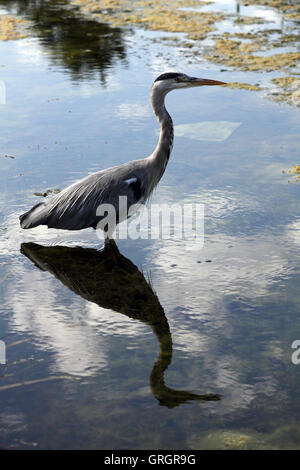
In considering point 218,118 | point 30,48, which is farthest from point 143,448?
point 30,48

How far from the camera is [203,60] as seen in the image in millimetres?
11391

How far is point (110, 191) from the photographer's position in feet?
18.6

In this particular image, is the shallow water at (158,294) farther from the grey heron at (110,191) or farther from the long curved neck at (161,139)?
the long curved neck at (161,139)

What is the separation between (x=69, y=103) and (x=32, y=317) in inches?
220

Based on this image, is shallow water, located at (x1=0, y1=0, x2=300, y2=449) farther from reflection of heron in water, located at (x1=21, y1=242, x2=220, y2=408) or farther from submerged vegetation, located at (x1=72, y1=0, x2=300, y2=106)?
submerged vegetation, located at (x1=72, y1=0, x2=300, y2=106)

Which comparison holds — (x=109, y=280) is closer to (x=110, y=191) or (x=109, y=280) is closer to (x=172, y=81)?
(x=110, y=191)

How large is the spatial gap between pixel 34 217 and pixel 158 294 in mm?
1530

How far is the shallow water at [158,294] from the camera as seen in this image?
12.3 feet

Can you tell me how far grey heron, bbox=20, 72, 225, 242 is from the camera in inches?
223

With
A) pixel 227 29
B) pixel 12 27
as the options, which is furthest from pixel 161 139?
pixel 12 27

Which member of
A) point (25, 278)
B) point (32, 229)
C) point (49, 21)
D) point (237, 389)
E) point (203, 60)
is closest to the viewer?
point (237, 389)

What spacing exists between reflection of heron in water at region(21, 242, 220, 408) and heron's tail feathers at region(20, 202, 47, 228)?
0.73ft

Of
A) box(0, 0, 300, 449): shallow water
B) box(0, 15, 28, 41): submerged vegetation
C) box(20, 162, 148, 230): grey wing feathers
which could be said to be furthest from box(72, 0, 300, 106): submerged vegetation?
box(20, 162, 148, 230): grey wing feathers

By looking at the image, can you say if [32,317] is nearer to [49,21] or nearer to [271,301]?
[271,301]
